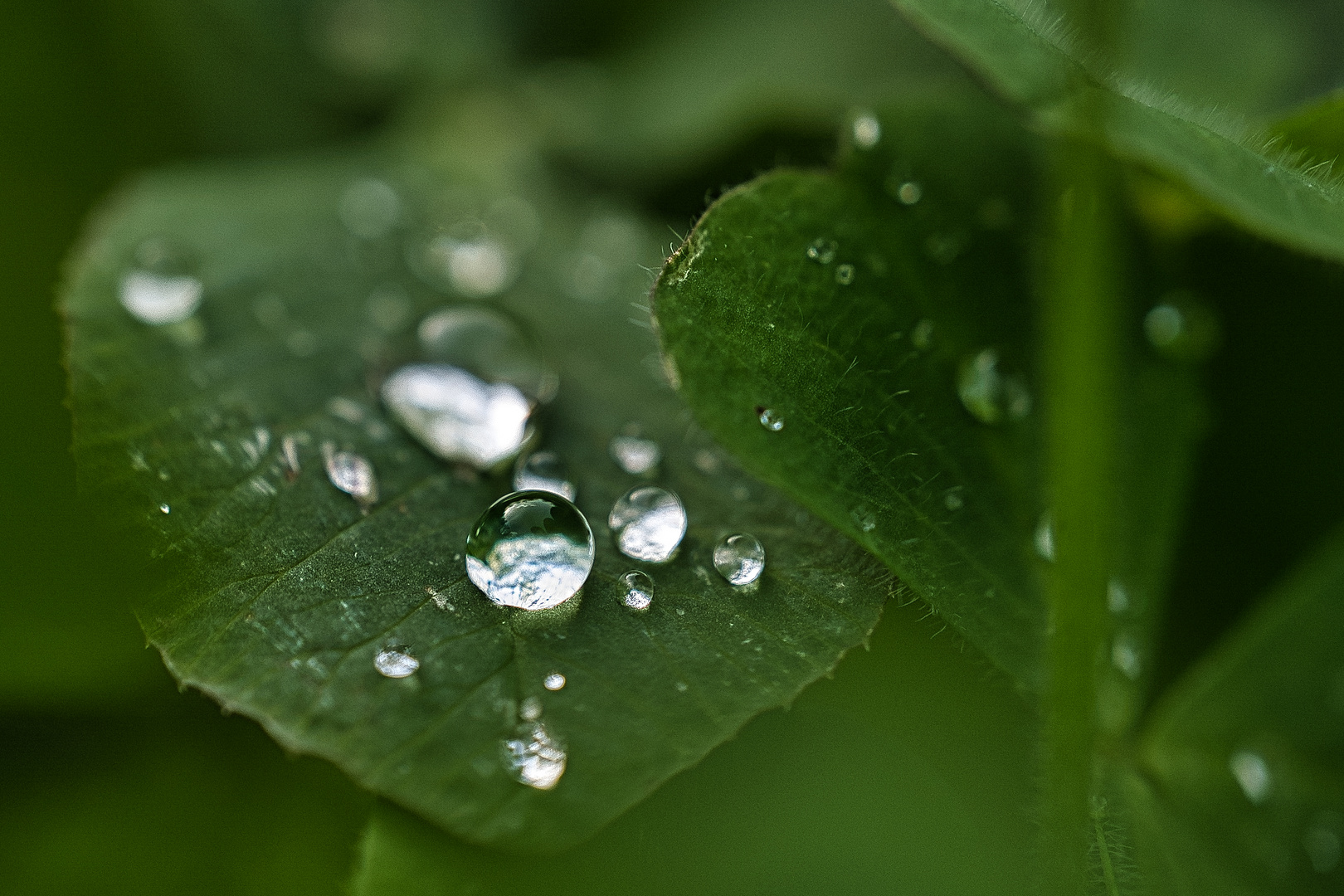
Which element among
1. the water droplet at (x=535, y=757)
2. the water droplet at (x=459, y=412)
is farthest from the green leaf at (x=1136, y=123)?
the water droplet at (x=535, y=757)

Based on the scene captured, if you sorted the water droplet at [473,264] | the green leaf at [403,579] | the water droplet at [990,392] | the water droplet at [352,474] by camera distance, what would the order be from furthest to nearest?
the water droplet at [473,264]
the water droplet at [990,392]
the water droplet at [352,474]
the green leaf at [403,579]

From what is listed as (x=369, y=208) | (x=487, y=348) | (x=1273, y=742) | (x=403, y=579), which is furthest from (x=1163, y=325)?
(x=369, y=208)

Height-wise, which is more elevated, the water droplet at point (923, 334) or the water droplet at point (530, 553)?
the water droplet at point (923, 334)

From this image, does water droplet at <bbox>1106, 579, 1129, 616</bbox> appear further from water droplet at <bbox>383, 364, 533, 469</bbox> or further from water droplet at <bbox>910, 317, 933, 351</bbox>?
water droplet at <bbox>383, 364, 533, 469</bbox>

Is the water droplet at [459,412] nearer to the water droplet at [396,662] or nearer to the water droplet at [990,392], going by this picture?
the water droplet at [396,662]

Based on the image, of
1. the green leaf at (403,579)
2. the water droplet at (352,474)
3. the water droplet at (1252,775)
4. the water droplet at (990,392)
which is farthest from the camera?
the water droplet at (1252,775)

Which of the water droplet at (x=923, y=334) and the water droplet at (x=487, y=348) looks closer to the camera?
the water droplet at (x=923, y=334)

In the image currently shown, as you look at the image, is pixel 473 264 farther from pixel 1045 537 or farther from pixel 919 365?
pixel 1045 537
